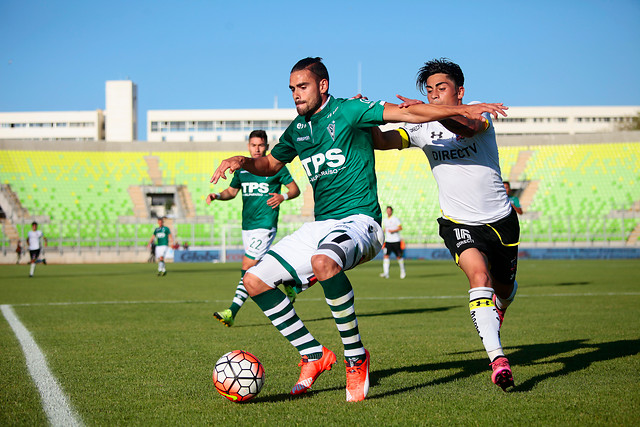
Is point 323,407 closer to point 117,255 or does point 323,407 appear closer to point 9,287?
point 9,287

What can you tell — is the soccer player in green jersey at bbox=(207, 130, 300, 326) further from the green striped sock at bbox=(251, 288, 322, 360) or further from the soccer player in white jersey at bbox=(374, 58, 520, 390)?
the green striped sock at bbox=(251, 288, 322, 360)

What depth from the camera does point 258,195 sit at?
30.5 ft

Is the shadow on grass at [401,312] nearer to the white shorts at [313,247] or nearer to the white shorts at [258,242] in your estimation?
the white shorts at [258,242]

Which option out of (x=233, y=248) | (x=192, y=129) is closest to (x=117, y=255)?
(x=233, y=248)

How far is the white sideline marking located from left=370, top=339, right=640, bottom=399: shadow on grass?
1835mm

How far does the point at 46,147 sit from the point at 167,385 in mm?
42761

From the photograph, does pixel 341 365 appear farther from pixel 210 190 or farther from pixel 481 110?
pixel 210 190

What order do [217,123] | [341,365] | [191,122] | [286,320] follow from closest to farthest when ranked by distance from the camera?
[286,320]
[341,365]
[191,122]
[217,123]

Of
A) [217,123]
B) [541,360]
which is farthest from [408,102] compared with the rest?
[217,123]

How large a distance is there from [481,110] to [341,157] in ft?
3.25

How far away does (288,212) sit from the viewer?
39.6 metres

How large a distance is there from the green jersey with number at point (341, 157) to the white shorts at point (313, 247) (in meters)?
0.11

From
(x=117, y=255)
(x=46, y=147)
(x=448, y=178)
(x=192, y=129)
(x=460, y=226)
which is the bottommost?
(x=117, y=255)

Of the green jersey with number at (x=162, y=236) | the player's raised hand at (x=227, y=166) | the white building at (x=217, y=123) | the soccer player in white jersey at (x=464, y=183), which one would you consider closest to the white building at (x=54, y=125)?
the white building at (x=217, y=123)
